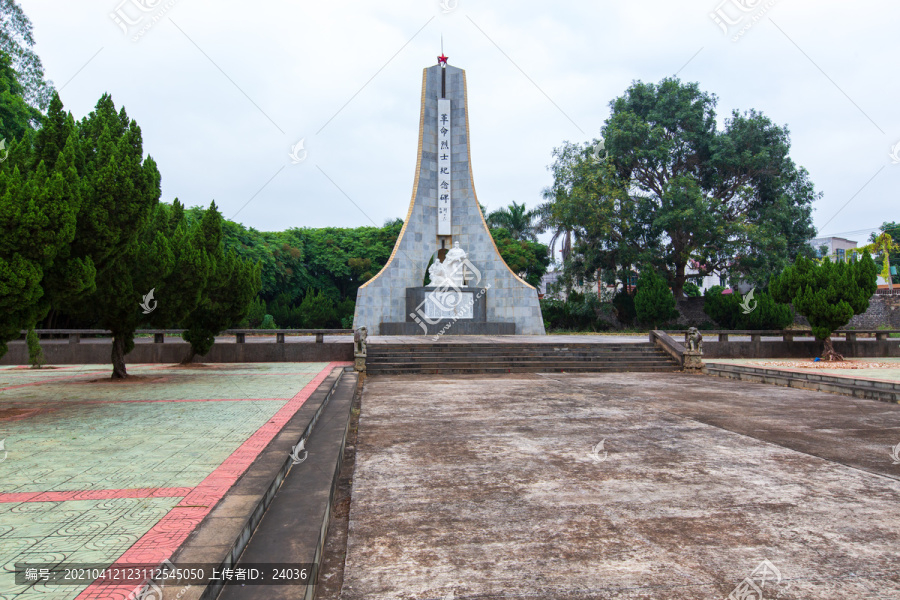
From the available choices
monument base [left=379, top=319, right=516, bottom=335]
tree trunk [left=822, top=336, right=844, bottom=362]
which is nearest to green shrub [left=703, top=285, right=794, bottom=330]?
tree trunk [left=822, top=336, right=844, bottom=362]

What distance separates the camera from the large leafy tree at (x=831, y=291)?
1532 centimetres

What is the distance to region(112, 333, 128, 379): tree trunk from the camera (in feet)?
34.3

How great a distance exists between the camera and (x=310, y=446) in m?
5.34

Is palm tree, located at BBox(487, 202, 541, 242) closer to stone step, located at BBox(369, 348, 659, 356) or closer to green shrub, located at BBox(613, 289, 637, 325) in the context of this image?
green shrub, located at BBox(613, 289, 637, 325)

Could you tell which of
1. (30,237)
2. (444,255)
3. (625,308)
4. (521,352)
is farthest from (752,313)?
(30,237)

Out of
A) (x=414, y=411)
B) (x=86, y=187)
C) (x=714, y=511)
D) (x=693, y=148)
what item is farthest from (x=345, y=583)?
(x=693, y=148)

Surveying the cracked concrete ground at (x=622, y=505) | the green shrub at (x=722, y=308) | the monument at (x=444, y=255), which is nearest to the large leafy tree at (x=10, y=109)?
the monument at (x=444, y=255)

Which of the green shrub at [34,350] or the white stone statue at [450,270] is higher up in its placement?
the white stone statue at [450,270]

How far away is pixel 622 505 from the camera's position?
3.99 metres

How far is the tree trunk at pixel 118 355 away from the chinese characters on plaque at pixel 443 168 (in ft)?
50.0

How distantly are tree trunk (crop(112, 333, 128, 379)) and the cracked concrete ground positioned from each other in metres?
5.80

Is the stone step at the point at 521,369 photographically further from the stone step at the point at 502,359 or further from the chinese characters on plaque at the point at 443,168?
the chinese characters on plaque at the point at 443,168

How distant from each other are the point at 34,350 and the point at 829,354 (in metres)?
19.5

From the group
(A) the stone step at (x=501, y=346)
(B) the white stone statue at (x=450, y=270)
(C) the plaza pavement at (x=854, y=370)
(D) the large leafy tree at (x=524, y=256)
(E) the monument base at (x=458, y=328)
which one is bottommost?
(C) the plaza pavement at (x=854, y=370)
